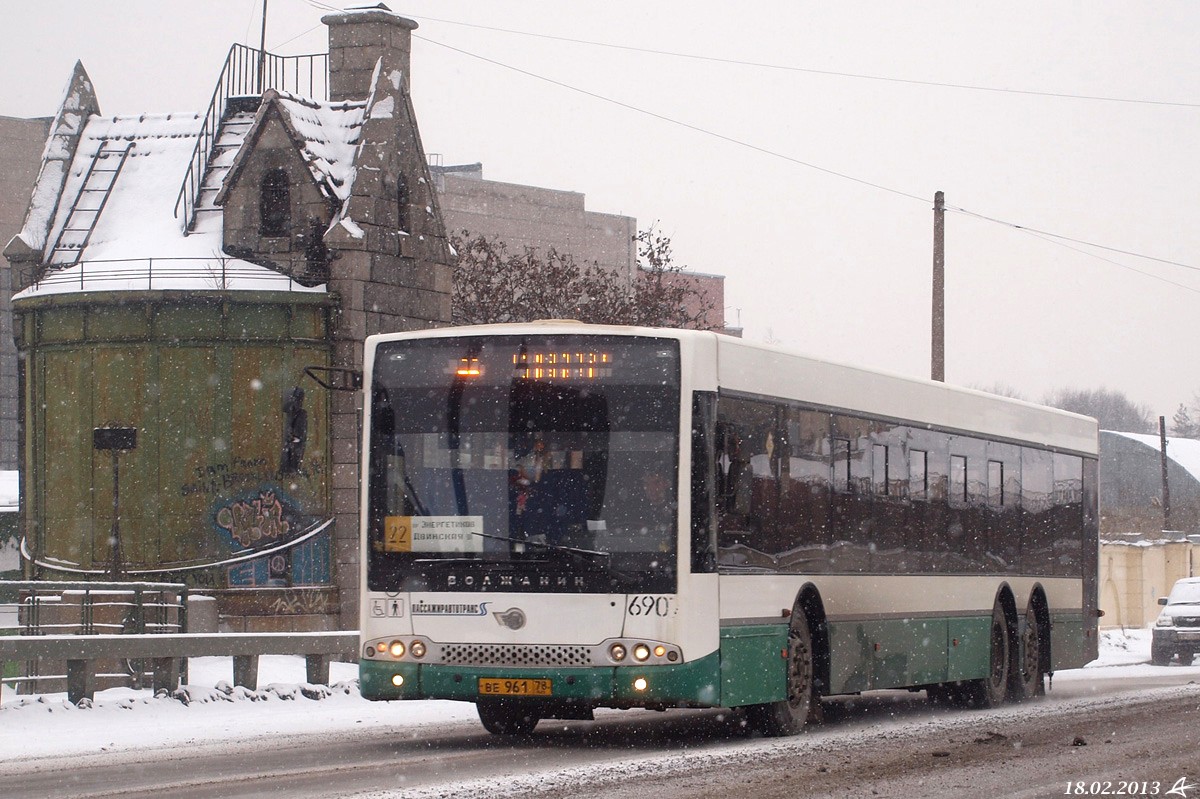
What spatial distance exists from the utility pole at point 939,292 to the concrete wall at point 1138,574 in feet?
57.5

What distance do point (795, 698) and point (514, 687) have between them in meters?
2.70

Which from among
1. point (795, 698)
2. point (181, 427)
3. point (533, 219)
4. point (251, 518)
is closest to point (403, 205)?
point (181, 427)

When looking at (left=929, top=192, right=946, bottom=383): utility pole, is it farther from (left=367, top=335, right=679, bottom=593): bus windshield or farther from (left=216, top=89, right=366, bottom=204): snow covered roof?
(left=367, top=335, right=679, bottom=593): bus windshield

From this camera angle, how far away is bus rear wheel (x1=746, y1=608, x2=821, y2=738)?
14.2m

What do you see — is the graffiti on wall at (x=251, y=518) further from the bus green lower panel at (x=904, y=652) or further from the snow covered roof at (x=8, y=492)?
the snow covered roof at (x=8, y=492)

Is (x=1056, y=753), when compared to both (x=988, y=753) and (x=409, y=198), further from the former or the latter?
(x=409, y=198)

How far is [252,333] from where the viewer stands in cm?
2817

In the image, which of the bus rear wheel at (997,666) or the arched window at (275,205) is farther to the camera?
the arched window at (275,205)

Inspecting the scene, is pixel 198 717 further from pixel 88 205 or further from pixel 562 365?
pixel 88 205

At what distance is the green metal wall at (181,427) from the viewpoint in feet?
91.1

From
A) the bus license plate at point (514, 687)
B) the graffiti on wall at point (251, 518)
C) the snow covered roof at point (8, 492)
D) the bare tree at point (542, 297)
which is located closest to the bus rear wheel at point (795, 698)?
the bus license plate at point (514, 687)

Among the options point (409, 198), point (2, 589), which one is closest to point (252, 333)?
point (409, 198)

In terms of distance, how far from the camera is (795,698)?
1457 centimetres

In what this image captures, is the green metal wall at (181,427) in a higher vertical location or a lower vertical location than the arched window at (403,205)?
lower
